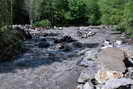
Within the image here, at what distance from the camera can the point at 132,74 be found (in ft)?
34.0

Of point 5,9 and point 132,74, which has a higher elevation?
point 5,9

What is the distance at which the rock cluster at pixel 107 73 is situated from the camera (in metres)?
8.90

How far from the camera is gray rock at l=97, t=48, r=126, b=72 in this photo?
1095 cm

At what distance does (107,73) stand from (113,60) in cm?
200

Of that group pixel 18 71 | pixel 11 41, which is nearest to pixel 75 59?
pixel 18 71

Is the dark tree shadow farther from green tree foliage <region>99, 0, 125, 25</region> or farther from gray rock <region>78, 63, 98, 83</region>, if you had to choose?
green tree foliage <region>99, 0, 125, 25</region>

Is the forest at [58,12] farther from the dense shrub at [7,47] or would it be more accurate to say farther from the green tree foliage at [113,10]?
the dense shrub at [7,47]

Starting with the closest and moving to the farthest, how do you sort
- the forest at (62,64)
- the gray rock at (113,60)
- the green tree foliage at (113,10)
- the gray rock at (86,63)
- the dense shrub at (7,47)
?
the forest at (62,64) < the gray rock at (113,60) < the gray rock at (86,63) < the dense shrub at (7,47) < the green tree foliage at (113,10)

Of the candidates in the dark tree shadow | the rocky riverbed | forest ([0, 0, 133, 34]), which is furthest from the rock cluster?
forest ([0, 0, 133, 34])

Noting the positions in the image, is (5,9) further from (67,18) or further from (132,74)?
(67,18)

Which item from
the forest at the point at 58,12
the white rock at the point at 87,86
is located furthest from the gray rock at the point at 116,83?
the forest at the point at 58,12

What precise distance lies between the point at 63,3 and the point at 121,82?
37017 mm

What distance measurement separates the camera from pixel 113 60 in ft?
39.3

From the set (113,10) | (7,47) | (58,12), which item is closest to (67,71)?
(7,47)
